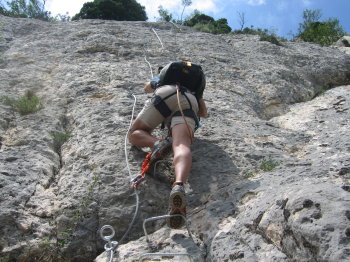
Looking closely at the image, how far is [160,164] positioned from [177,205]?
1.10 metres

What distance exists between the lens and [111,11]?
20828 mm

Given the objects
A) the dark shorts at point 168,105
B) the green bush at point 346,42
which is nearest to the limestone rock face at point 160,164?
the dark shorts at point 168,105

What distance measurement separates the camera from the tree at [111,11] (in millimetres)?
20531

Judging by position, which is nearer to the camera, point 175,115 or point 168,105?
point 175,115

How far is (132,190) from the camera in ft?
11.6

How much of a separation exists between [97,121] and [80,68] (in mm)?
1996

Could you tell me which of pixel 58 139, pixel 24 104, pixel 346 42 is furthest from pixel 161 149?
pixel 346 42

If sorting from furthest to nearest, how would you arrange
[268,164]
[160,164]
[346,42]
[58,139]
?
[346,42]
[58,139]
[160,164]
[268,164]

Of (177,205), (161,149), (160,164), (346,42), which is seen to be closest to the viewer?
(177,205)

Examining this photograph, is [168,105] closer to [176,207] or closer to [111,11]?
[176,207]

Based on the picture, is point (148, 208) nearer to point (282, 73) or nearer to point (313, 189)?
point (313, 189)

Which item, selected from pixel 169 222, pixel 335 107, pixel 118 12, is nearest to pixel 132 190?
pixel 169 222

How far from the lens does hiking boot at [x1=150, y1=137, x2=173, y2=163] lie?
3611 mm

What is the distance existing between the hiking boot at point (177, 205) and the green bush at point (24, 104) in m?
2.90
